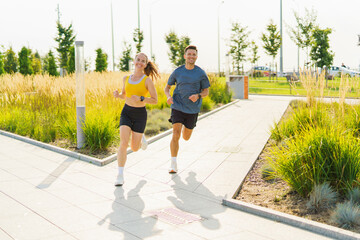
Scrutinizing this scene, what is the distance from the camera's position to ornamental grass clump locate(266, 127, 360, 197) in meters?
4.66

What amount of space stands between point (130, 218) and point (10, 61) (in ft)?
120

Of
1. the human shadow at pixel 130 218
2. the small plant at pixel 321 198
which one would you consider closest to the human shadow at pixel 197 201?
the human shadow at pixel 130 218

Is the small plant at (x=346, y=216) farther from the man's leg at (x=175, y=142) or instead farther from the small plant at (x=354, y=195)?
the man's leg at (x=175, y=142)

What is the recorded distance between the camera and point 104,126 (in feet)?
25.7

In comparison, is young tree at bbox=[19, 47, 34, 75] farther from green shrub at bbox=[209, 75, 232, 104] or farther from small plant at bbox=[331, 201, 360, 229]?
small plant at bbox=[331, 201, 360, 229]

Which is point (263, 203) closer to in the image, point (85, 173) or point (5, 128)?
point (85, 173)

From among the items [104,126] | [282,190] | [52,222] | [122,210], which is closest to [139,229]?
[122,210]

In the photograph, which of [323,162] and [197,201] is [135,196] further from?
[323,162]

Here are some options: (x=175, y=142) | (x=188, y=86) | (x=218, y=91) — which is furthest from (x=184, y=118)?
(x=218, y=91)

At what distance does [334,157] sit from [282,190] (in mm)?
889

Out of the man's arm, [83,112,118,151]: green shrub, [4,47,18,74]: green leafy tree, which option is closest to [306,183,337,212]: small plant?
the man's arm

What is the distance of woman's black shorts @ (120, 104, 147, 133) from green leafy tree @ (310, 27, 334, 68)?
2683cm

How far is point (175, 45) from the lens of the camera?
3975cm

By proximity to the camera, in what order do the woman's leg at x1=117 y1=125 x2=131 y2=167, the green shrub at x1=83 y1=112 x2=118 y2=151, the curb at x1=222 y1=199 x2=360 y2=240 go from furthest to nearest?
the green shrub at x1=83 y1=112 x2=118 y2=151 < the woman's leg at x1=117 y1=125 x2=131 y2=167 < the curb at x1=222 y1=199 x2=360 y2=240
